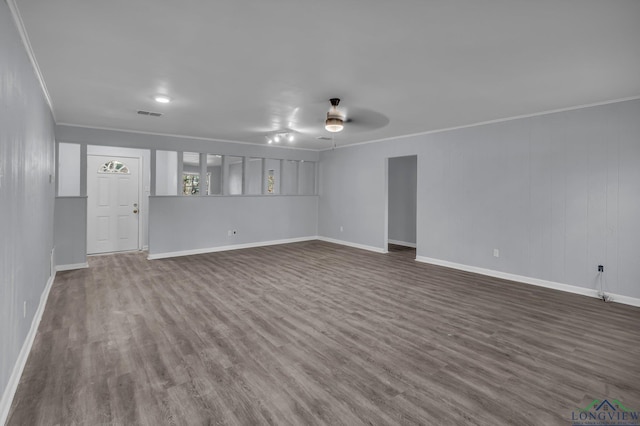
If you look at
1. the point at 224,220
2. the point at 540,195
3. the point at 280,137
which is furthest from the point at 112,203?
the point at 540,195

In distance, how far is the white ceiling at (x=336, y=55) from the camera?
208 cm

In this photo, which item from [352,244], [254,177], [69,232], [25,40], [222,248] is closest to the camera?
[25,40]

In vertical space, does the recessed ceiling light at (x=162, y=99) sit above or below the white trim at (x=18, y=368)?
above

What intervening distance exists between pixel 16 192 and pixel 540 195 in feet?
19.1

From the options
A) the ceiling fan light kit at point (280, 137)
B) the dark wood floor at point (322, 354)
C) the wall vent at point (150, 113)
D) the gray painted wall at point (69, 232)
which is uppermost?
the ceiling fan light kit at point (280, 137)

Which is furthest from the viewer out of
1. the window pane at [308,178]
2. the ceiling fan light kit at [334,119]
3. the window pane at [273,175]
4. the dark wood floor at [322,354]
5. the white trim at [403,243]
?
the window pane at [273,175]

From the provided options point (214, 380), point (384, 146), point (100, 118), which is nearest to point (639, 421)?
point (214, 380)

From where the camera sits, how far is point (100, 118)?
5.18m

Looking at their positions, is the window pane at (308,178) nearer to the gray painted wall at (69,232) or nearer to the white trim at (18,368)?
the gray painted wall at (69,232)

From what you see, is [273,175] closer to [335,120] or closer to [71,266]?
[71,266]

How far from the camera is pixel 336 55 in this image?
107 inches

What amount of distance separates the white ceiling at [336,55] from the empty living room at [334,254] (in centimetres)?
2

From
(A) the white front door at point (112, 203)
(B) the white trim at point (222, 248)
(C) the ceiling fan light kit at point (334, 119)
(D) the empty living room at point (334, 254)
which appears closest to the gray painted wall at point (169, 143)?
(D) the empty living room at point (334, 254)

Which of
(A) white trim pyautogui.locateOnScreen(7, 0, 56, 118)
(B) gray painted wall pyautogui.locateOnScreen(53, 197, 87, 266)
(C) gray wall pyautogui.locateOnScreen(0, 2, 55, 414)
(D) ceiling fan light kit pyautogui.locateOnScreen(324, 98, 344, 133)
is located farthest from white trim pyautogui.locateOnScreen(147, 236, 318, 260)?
(D) ceiling fan light kit pyautogui.locateOnScreen(324, 98, 344, 133)
